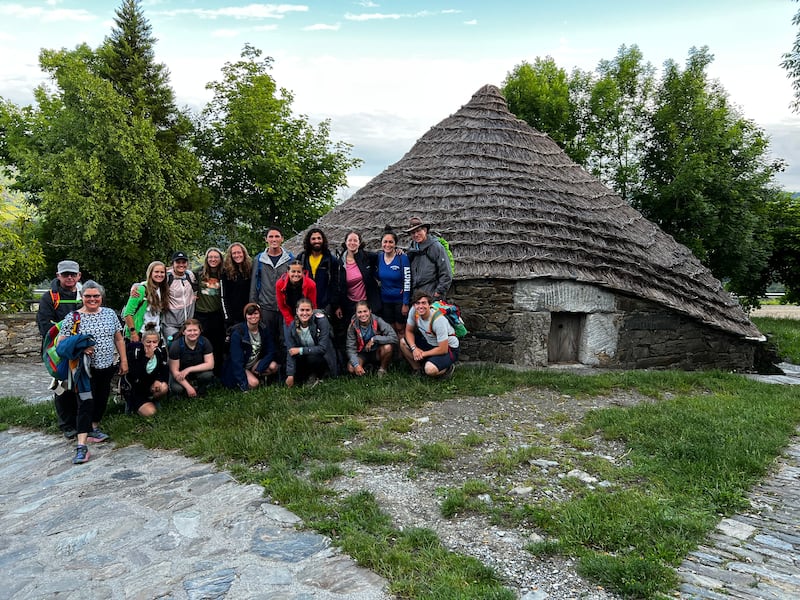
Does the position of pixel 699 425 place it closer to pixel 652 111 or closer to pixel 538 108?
pixel 538 108

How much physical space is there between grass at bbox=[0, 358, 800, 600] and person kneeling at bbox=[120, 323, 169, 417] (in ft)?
0.69

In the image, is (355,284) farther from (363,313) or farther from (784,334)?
(784,334)

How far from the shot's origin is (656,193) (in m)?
19.9

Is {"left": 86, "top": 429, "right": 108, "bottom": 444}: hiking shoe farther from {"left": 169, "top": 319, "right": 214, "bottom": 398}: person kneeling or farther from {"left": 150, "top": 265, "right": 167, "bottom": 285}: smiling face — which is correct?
{"left": 150, "top": 265, "right": 167, "bottom": 285}: smiling face

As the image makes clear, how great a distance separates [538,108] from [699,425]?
1712 centimetres

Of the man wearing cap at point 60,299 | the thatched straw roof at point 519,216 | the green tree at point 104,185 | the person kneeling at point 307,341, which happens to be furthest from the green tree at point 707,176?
the man wearing cap at point 60,299

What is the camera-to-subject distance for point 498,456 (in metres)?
5.22

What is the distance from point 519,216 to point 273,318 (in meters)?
4.49

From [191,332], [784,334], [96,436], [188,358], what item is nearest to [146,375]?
[188,358]

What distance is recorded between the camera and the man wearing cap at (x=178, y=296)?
7.05m

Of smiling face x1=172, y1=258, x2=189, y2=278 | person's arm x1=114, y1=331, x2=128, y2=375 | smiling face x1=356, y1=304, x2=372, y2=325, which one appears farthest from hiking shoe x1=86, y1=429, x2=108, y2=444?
smiling face x1=356, y1=304, x2=372, y2=325

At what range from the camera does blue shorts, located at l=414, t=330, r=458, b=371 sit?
24.4ft

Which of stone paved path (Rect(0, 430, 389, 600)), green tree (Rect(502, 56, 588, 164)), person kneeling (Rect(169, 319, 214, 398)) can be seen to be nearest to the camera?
stone paved path (Rect(0, 430, 389, 600))

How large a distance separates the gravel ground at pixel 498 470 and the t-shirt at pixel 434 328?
0.83 metres
